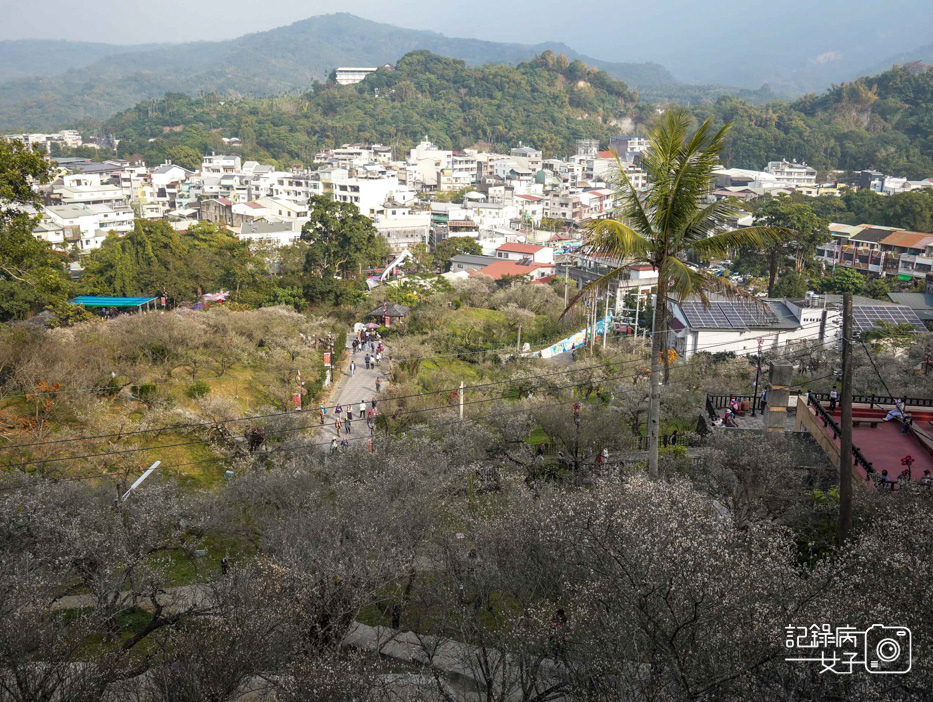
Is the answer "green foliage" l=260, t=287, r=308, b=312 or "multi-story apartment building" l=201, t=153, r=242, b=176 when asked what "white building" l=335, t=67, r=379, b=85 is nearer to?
"multi-story apartment building" l=201, t=153, r=242, b=176

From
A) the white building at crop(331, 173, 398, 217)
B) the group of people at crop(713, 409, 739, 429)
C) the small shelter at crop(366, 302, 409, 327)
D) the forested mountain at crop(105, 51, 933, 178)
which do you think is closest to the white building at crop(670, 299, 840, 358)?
the small shelter at crop(366, 302, 409, 327)

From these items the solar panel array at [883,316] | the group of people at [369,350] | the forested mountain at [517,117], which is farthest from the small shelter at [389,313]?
the forested mountain at [517,117]

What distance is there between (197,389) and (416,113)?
106 m

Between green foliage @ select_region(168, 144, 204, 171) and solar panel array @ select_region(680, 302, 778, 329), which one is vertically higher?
green foliage @ select_region(168, 144, 204, 171)

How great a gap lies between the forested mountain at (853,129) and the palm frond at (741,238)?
91204 millimetres

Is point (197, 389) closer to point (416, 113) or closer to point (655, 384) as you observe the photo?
point (655, 384)

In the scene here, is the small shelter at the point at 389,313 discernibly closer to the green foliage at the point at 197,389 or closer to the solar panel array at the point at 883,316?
the green foliage at the point at 197,389

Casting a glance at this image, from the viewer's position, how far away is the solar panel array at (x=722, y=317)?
28922 mm

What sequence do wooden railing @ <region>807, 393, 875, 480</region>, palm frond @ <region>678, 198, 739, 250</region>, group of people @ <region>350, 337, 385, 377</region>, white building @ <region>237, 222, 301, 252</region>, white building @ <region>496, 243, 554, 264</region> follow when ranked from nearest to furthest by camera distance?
palm frond @ <region>678, 198, 739, 250</region>
wooden railing @ <region>807, 393, 875, 480</region>
group of people @ <region>350, 337, 385, 377</region>
white building @ <region>496, 243, 554, 264</region>
white building @ <region>237, 222, 301, 252</region>

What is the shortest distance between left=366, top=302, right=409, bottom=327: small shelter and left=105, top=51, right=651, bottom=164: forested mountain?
7483 cm

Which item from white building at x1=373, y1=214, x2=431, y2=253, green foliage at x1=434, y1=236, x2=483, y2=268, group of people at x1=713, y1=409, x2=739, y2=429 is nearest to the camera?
group of people at x1=713, y1=409, x2=739, y2=429

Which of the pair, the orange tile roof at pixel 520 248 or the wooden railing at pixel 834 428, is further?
the orange tile roof at pixel 520 248

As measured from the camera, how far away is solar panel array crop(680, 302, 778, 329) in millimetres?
28922

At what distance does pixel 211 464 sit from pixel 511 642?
37.2ft
